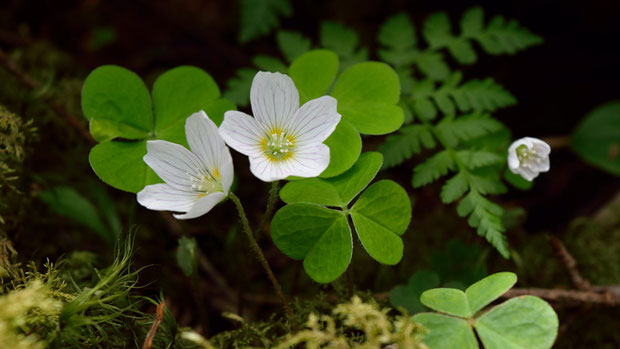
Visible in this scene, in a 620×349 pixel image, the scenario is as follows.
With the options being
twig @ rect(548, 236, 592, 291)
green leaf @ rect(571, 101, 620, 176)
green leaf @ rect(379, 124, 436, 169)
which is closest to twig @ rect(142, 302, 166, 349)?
green leaf @ rect(379, 124, 436, 169)

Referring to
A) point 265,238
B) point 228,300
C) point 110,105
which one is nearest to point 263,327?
point 228,300

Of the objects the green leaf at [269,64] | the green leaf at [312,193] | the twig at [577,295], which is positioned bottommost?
the twig at [577,295]

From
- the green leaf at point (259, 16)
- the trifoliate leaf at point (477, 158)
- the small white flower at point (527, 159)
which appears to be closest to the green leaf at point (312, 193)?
the trifoliate leaf at point (477, 158)

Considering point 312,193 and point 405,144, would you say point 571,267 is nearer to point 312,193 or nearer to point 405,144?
point 405,144

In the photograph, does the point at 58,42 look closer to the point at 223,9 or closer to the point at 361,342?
the point at 223,9

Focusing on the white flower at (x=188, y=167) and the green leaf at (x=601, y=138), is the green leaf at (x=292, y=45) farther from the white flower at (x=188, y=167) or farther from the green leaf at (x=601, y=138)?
the green leaf at (x=601, y=138)
